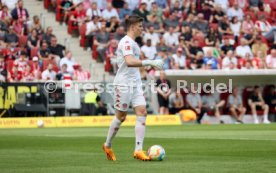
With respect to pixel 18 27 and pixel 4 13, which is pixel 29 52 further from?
pixel 4 13

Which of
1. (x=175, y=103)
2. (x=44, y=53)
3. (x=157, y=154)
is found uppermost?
(x=157, y=154)

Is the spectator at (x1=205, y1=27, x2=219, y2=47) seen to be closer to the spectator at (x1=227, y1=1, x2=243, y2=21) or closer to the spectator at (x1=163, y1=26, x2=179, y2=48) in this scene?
the spectator at (x1=163, y1=26, x2=179, y2=48)

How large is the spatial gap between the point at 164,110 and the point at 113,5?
643 centimetres

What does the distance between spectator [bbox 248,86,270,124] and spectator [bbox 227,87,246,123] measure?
0.41 m

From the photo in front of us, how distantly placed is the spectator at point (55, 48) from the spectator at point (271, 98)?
8.62m

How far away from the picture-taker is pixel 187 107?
107 ft

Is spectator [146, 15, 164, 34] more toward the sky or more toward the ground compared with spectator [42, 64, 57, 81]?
more toward the sky

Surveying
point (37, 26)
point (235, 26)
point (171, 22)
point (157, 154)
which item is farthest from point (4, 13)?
point (157, 154)

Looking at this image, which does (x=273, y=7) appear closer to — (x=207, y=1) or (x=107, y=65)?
(x=207, y=1)

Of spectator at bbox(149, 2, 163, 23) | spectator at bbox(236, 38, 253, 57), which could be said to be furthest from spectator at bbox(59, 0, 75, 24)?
spectator at bbox(236, 38, 253, 57)

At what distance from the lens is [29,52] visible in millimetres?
31688

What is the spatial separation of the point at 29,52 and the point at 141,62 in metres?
19.0

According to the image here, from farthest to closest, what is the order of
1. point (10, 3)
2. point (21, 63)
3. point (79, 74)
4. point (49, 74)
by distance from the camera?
point (10, 3)
point (79, 74)
point (49, 74)
point (21, 63)

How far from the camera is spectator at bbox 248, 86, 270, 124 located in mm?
33031
